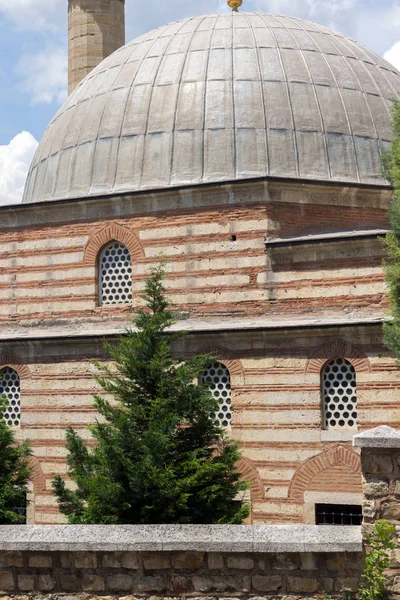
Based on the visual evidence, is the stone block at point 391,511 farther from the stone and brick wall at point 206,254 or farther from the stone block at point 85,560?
the stone and brick wall at point 206,254

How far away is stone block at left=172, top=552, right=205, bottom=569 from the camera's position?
6.91 metres

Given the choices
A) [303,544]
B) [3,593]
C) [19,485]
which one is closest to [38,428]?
[19,485]

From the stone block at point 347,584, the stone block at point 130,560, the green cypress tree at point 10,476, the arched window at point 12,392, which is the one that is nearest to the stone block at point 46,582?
the stone block at point 130,560

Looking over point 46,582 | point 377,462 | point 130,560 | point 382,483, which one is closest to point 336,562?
point 382,483

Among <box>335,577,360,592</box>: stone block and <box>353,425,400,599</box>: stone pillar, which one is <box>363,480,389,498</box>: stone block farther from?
<box>335,577,360,592</box>: stone block

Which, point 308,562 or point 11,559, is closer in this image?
point 308,562

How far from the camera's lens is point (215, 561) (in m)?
6.90

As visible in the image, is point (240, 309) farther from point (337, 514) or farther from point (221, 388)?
point (337, 514)

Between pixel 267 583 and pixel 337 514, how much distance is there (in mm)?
7034

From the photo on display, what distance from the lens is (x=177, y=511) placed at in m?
10.2

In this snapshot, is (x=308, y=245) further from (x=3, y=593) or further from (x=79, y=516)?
(x=3, y=593)

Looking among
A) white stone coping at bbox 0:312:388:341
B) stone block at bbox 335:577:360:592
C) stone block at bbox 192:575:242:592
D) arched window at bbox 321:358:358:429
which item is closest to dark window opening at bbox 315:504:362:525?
arched window at bbox 321:358:358:429

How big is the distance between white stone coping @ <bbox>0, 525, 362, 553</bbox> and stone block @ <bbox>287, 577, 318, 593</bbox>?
0.81ft

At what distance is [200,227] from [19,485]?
5168mm
